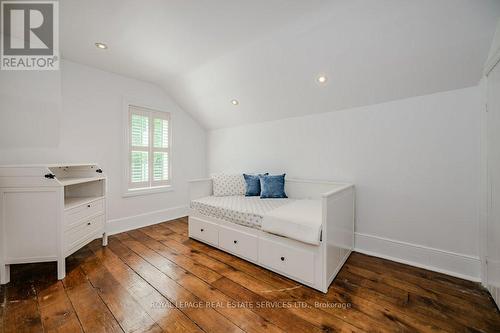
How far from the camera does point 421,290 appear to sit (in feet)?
5.46

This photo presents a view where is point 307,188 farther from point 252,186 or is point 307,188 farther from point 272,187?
point 252,186

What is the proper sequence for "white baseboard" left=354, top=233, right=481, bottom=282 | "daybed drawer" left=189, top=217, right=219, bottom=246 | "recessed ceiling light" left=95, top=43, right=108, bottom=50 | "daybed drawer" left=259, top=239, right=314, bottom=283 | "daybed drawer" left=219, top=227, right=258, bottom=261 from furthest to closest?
"daybed drawer" left=189, top=217, right=219, bottom=246 → "recessed ceiling light" left=95, top=43, right=108, bottom=50 → "daybed drawer" left=219, top=227, right=258, bottom=261 → "white baseboard" left=354, top=233, right=481, bottom=282 → "daybed drawer" left=259, top=239, right=314, bottom=283

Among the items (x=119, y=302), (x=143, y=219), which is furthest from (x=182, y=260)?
(x=143, y=219)

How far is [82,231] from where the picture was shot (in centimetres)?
210

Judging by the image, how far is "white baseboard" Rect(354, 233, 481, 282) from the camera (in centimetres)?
183

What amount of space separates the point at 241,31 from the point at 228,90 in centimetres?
108

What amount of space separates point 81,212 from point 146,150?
147 centimetres

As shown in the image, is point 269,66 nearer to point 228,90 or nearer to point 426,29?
point 228,90

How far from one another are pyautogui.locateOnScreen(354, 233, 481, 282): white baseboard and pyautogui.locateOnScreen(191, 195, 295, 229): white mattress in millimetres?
1069

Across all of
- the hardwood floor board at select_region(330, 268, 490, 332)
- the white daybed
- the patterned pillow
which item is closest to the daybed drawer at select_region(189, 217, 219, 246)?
the white daybed

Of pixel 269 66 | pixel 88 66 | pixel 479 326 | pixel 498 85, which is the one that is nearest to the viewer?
pixel 479 326

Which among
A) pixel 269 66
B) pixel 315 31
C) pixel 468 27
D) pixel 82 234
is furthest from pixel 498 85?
pixel 82 234

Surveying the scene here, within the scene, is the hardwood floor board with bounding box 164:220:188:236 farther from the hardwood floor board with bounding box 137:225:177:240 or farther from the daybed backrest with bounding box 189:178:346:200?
the daybed backrest with bounding box 189:178:346:200

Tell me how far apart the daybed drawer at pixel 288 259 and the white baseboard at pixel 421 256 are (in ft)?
3.49
